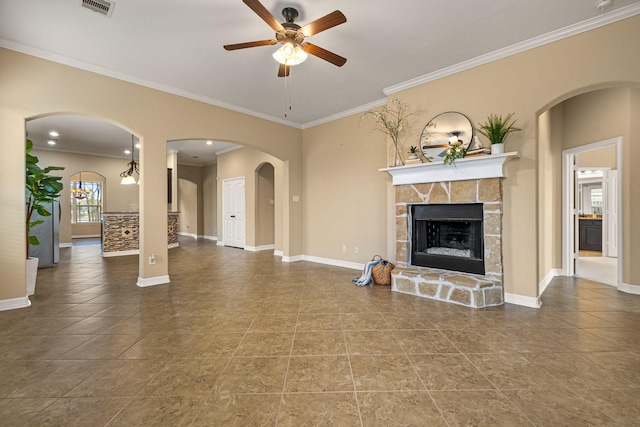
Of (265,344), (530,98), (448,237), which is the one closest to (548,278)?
(448,237)

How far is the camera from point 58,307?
312 cm

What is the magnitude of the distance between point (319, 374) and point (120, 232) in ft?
23.5

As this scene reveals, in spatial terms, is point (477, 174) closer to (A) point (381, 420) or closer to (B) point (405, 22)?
(B) point (405, 22)

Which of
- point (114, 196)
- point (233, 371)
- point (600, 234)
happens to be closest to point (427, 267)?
point (233, 371)

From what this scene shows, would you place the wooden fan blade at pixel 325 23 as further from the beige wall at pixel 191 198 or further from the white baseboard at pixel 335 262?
the beige wall at pixel 191 198

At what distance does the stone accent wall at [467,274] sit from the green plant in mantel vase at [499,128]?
18.5 inches

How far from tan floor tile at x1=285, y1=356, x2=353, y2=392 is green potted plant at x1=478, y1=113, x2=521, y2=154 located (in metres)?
2.80

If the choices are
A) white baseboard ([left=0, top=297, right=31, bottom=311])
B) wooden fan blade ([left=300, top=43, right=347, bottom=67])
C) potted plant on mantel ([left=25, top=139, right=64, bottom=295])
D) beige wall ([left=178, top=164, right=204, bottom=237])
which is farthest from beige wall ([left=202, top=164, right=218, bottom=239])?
wooden fan blade ([left=300, top=43, right=347, bottom=67])

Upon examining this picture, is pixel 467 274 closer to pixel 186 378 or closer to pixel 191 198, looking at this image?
pixel 186 378

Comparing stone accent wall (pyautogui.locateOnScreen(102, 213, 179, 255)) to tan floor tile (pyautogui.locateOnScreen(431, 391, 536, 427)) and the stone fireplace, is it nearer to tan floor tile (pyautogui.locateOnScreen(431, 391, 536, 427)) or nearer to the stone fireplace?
the stone fireplace

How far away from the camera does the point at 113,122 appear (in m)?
3.71

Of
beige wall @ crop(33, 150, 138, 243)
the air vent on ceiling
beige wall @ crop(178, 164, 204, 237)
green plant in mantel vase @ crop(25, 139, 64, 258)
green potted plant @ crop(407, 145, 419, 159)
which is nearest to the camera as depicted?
the air vent on ceiling

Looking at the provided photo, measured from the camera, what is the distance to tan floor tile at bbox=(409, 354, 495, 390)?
1722 mm

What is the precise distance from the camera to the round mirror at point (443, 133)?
352 centimetres
